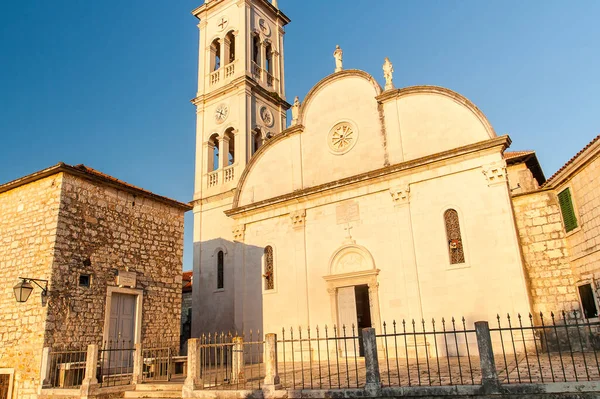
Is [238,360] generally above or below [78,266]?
below

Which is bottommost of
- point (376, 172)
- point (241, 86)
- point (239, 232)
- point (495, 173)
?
point (239, 232)

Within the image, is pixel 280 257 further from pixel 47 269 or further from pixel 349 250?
pixel 47 269

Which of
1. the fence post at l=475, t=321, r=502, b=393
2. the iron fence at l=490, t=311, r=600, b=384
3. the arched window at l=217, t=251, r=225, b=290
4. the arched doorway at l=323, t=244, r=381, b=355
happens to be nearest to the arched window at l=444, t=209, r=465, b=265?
the iron fence at l=490, t=311, r=600, b=384

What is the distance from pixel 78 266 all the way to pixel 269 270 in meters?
7.40

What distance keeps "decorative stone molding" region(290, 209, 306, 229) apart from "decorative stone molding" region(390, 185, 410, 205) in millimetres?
3727

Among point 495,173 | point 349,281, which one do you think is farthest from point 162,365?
point 495,173

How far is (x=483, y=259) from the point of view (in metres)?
13.8

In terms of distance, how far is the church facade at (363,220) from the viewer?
14031 millimetres

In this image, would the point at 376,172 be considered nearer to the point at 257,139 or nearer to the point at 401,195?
the point at 401,195

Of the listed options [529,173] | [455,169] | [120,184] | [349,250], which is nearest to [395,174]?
[455,169]

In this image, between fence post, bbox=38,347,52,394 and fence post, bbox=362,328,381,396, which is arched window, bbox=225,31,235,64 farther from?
fence post, bbox=362,328,381,396

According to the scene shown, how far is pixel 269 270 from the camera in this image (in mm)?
18281

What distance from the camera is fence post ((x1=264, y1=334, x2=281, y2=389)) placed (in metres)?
8.81

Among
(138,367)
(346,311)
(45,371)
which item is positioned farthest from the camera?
(346,311)
